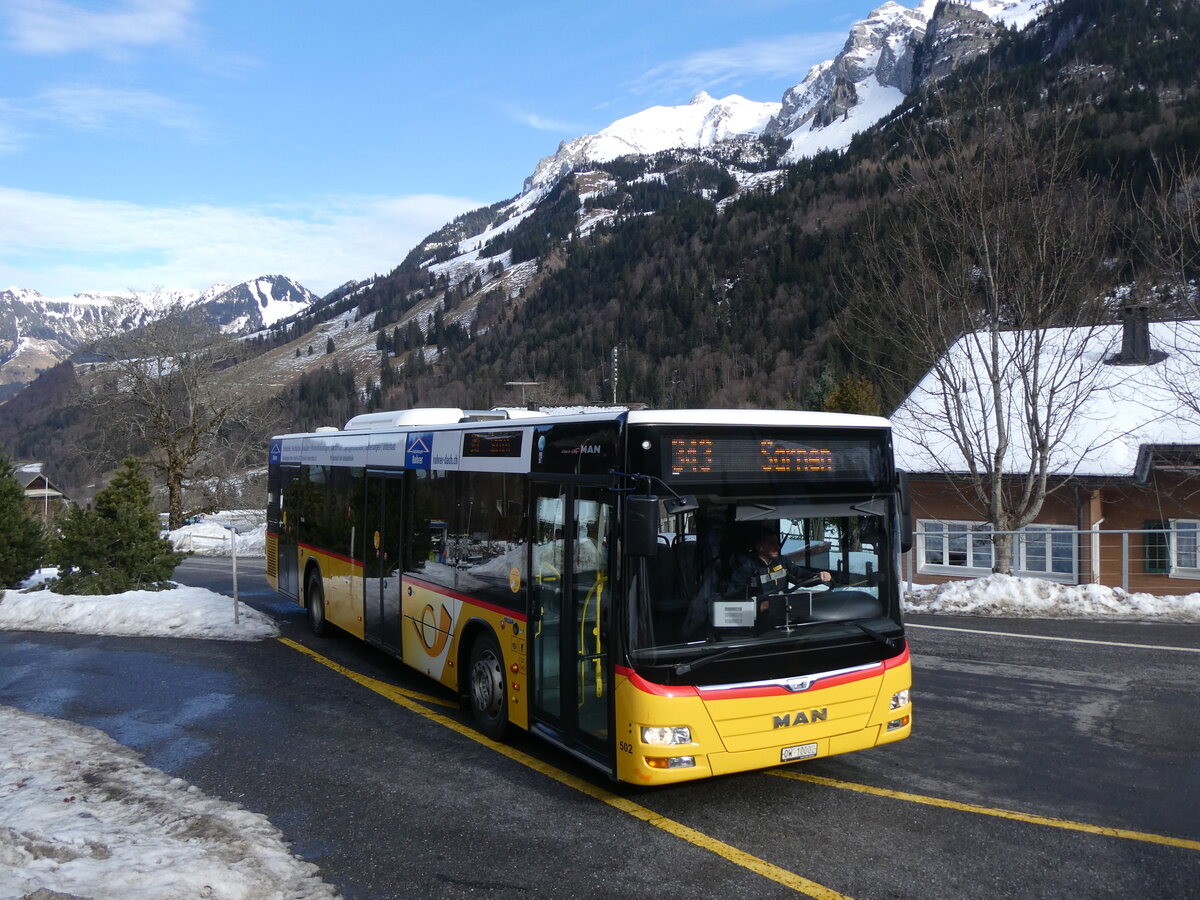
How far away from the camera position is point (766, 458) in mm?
6160

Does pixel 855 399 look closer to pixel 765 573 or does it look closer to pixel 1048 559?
pixel 1048 559

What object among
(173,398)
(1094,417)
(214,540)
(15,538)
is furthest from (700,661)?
(173,398)

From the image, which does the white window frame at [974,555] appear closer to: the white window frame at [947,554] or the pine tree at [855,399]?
the white window frame at [947,554]

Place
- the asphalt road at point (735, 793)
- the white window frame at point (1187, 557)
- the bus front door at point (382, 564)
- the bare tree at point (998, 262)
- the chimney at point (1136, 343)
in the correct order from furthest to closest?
the chimney at point (1136, 343)
the white window frame at point (1187, 557)
the bare tree at point (998, 262)
the bus front door at point (382, 564)
the asphalt road at point (735, 793)

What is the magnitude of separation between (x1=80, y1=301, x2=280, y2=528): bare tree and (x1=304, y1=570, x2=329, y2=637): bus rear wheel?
32.8 meters

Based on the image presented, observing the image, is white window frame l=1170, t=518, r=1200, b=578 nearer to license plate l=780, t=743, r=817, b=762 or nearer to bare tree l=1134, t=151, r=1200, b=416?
bare tree l=1134, t=151, r=1200, b=416

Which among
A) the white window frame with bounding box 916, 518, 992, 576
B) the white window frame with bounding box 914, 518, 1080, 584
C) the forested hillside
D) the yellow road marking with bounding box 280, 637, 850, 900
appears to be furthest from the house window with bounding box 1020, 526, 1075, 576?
the forested hillside

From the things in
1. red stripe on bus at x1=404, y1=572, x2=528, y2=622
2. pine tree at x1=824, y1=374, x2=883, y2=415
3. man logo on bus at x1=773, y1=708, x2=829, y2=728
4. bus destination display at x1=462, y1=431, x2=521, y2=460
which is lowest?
man logo on bus at x1=773, y1=708, x2=829, y2=728

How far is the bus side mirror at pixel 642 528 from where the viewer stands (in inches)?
215

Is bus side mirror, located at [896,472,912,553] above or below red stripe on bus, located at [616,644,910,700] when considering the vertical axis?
above

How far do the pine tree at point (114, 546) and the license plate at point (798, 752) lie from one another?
13.7m

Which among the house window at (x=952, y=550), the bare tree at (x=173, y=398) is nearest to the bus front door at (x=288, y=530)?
the house window at (x=952, y=550)

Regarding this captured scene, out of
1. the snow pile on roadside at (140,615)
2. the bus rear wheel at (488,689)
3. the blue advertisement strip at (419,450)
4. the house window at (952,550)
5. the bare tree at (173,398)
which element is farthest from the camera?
the bare tree at (173,398)

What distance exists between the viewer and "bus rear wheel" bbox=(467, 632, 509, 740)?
7609mm
